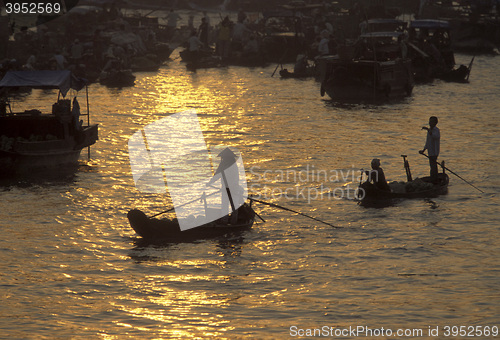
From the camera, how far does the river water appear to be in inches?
438

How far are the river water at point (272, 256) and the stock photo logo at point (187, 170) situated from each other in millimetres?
489

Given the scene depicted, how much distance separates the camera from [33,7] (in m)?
58.4

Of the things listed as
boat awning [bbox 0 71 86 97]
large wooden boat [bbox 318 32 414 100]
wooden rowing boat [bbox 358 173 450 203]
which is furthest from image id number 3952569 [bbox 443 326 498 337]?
large wooden boat [bbox 318 32 414 100]

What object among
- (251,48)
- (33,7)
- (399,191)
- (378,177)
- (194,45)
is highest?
(33,7)

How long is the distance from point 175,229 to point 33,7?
4872cm

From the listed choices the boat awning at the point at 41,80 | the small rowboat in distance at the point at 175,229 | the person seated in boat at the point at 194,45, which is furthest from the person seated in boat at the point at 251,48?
the small rowboat in distance at the point at 175,229

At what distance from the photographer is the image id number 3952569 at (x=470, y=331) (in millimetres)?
10656

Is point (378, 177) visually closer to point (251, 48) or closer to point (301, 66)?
point (301, 66)

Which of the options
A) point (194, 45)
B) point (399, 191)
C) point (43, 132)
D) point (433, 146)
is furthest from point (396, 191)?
point (194, 45)

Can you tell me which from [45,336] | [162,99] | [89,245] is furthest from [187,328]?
[162,99]

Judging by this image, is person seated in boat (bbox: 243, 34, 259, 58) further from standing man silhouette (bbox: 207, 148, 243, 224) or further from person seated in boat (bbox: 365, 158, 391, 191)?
standing man silhouette (bbox: 207, 148, 243, 224)

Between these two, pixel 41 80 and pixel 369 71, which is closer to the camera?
pixel 41 80

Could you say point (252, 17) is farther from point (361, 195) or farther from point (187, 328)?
point (187, 328)

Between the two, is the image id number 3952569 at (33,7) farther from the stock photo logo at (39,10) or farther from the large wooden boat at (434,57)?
the large wooden boat at (434,57)
